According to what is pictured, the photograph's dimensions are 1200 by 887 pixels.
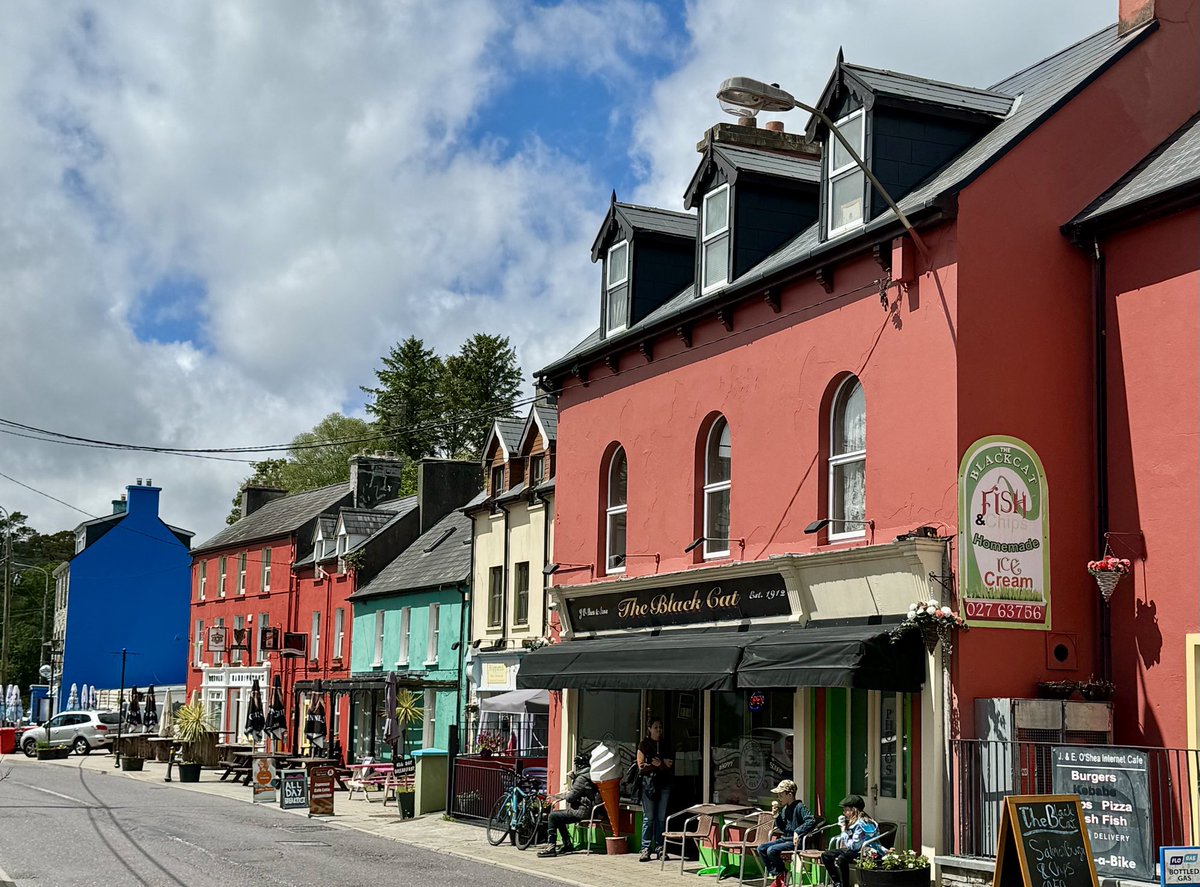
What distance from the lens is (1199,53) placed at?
17.4 meters

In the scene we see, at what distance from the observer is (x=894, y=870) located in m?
14.4

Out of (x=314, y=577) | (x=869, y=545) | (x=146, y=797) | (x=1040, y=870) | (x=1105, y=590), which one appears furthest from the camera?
(x=314, y=577)

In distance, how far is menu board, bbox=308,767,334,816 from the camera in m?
26.0

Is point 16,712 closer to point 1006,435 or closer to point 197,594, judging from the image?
point 197,594

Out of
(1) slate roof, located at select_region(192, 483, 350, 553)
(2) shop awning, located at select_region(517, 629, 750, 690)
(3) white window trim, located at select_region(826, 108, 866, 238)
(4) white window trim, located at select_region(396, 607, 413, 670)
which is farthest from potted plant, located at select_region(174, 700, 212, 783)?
(3) white window trim, located at select_region(826, 108, 866, 238)

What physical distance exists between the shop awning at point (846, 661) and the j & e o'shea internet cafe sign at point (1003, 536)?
0.85 metres

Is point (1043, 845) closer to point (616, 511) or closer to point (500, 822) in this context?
point (616, 511)

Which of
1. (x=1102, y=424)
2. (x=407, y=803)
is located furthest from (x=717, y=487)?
(x=407, y=803)

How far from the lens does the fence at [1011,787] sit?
1389 centimetres

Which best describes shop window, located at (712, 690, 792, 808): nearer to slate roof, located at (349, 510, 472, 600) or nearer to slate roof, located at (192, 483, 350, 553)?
slate roof, located at (349, 510, 472, 600)

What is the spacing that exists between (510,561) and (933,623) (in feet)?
64.3

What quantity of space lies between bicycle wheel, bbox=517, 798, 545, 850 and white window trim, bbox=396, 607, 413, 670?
62.5 ft

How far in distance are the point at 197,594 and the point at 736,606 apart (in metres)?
43.9

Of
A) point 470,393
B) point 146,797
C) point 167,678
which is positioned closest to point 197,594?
point 167,678
